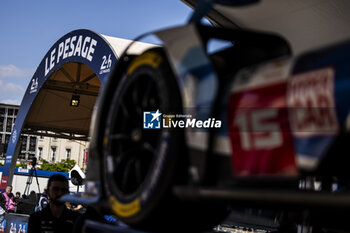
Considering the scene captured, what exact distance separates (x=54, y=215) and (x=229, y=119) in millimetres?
2938

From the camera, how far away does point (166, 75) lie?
176 centimetres

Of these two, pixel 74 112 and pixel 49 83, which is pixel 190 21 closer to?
pixel 49 83

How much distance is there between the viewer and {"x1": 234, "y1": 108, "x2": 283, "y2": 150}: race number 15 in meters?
1.43

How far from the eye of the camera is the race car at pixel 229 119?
52.4 inches

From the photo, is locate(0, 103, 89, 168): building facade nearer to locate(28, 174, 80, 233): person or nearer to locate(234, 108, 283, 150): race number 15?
locate(28, 174, 80, 233): person

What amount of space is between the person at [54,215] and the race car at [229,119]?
201 cm

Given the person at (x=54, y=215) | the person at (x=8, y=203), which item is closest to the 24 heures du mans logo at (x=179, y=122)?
the person at (x=54, y=215)

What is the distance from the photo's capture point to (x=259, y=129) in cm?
148

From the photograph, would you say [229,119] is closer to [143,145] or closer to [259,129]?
[259,129]

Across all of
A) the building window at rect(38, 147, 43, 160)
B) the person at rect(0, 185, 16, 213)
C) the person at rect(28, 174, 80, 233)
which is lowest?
the building window at rect(38, 147, 43, 160)

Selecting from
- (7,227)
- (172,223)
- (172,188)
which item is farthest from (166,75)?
(7,227)

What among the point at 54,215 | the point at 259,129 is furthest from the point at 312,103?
the point at 54,215

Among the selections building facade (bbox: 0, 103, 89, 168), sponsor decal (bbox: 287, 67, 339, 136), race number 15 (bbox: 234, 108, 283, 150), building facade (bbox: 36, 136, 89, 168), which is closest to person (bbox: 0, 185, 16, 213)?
race number 15 (bbox: 234, 108, 283, 150)

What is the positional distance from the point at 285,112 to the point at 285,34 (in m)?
0.41
